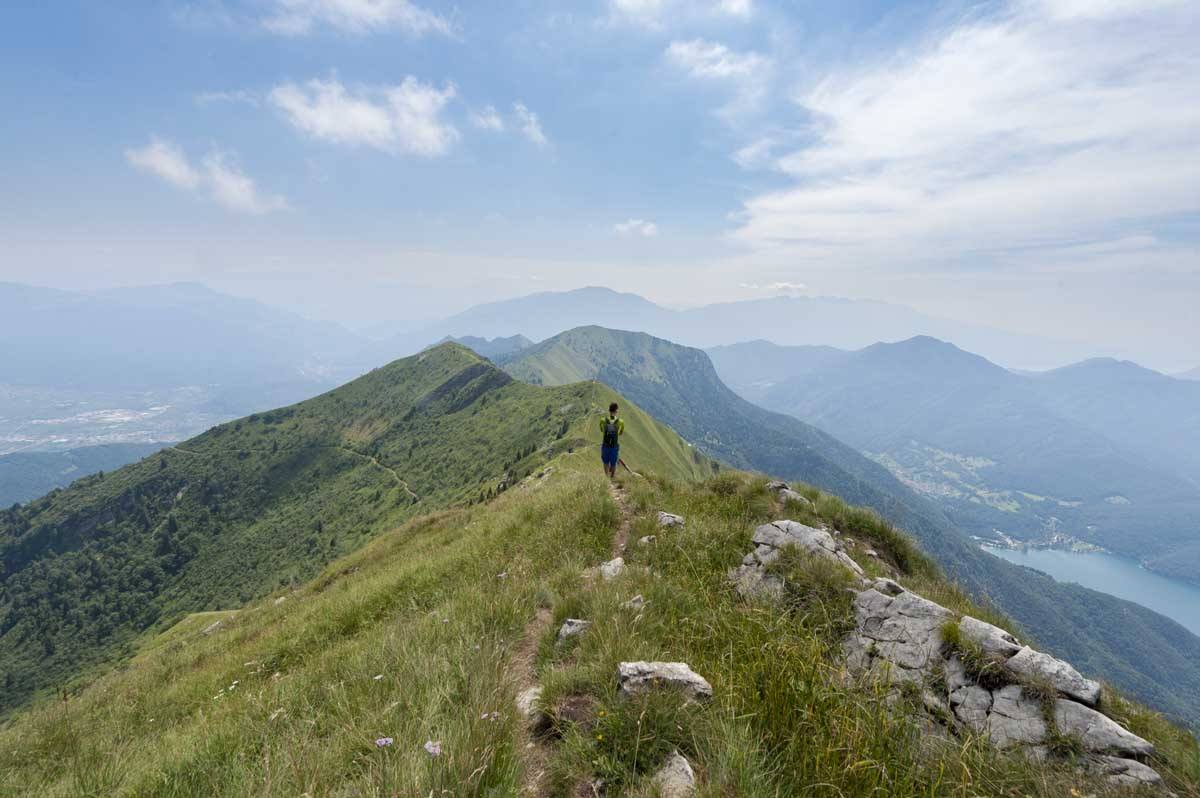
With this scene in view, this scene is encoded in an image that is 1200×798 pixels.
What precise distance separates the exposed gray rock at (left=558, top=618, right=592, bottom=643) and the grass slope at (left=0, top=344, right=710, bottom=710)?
296 ft

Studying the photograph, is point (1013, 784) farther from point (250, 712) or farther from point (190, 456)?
point (190, 456)

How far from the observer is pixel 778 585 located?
278 inches

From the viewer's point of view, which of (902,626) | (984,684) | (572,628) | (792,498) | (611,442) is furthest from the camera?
(611,442)

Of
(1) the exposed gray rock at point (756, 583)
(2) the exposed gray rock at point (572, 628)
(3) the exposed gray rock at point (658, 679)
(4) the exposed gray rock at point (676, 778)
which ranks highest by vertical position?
(3) the exposed gray rock at point (658, 679)

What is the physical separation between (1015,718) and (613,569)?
5326mm

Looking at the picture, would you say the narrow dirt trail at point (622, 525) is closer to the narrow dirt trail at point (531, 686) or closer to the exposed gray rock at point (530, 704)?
the narrow dirt trail at point (531, 686)

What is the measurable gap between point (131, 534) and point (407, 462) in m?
92.6

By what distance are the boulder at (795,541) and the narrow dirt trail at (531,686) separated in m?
2.99

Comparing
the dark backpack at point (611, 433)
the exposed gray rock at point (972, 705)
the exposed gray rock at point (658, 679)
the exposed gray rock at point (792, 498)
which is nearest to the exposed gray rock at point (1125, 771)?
the exposed gray rock at point (972, 705)

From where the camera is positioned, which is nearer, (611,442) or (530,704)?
(530,704)

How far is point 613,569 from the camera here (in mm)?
8281

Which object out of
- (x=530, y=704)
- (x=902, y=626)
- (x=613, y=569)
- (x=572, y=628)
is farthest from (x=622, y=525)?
(x=530, y=704)

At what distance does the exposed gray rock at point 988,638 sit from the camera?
5.51 m

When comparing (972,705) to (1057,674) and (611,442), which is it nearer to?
(1057,674)
